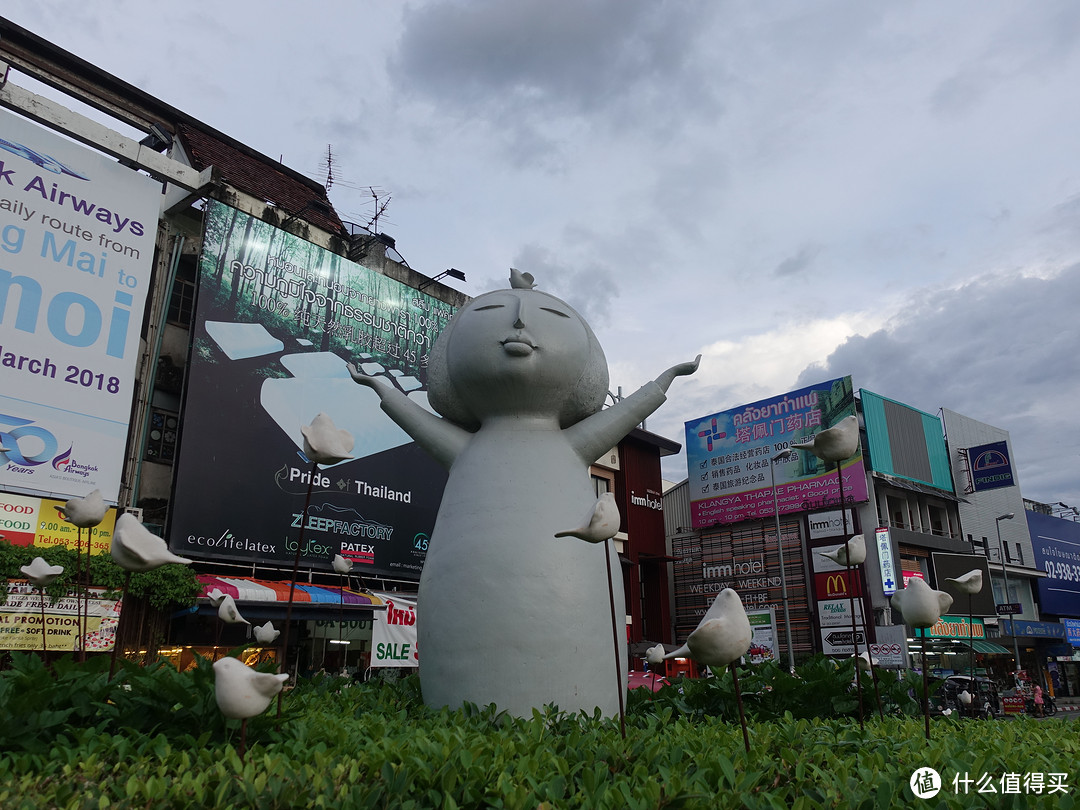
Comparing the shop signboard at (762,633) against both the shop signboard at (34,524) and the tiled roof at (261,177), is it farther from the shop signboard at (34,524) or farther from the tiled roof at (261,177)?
the shop signboard at (34,524)

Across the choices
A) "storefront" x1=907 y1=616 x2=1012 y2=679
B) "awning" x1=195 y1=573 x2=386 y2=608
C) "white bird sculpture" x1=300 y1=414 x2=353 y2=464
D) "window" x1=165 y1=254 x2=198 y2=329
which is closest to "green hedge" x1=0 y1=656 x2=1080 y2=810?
"white bird sculpture" x1=300 y1=414 x2=353 y2=464

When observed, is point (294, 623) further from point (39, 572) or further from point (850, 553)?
point (850, 553)

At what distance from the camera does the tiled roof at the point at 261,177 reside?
16031 mm

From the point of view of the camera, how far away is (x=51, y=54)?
1377 cm

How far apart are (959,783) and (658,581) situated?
21.2m

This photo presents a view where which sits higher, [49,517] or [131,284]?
[131,284]

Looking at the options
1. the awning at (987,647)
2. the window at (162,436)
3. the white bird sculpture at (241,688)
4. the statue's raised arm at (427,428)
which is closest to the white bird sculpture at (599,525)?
the white bird sculpture at (241,688)

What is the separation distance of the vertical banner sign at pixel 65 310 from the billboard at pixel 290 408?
4.17 ft

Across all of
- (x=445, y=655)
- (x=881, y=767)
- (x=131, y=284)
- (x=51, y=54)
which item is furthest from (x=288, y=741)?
(x=51, y=54)

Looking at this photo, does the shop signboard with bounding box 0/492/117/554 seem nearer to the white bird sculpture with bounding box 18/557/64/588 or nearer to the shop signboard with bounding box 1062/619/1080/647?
the white bird sculpture with bounding box 18/557/64/588

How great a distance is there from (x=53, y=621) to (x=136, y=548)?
32.5 feet

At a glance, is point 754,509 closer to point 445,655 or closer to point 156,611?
point 156,611

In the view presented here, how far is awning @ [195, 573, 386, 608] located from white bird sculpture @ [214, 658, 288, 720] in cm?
1002

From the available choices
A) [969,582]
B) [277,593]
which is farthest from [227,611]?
[277,593]
